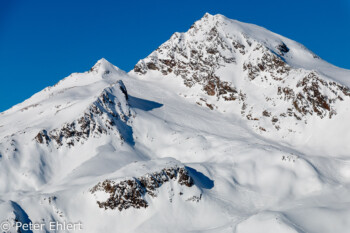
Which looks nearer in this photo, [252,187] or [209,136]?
[252,187]

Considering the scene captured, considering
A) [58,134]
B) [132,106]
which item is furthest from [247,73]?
[58,134]

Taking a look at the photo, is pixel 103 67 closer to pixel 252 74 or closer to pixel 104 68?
pixel 104 68

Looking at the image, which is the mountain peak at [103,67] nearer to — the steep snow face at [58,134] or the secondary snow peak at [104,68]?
the secondary snow peak at [104,68]

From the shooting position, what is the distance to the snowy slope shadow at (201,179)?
126ft

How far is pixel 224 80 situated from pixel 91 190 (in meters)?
39.7

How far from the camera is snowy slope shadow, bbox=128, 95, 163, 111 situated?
57581 mm

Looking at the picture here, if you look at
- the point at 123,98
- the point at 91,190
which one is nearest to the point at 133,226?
the point at 91,190

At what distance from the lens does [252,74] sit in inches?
2662

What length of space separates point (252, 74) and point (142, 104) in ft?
71.4

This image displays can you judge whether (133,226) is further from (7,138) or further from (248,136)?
(248,136)

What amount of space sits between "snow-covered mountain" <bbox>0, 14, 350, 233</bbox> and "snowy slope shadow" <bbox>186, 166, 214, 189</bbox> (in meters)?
0.17

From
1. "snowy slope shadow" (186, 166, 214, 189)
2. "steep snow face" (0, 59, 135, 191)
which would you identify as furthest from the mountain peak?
"snowy slope shadow" (186, 166, 214, 189)

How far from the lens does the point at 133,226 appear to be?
33250 millimetres
